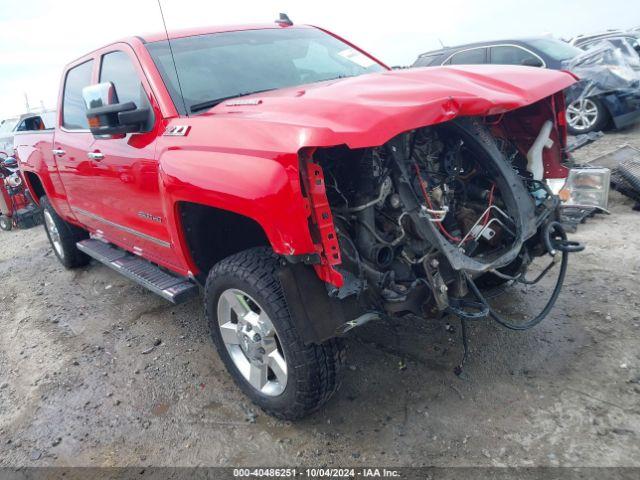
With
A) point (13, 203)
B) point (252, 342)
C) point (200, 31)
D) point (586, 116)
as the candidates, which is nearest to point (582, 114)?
point (586, 116)

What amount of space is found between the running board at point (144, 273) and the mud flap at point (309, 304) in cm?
114

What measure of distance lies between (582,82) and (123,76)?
7095 millimetres

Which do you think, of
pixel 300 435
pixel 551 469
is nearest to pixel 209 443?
pixel 300 435

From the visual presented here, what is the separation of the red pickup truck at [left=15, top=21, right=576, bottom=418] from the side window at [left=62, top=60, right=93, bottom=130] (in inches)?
20.5

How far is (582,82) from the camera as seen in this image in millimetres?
7613

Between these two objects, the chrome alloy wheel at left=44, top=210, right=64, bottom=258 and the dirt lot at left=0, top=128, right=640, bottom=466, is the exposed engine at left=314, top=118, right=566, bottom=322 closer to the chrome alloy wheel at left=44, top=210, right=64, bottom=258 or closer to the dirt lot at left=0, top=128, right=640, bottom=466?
the dirt lot at left=0, top=128, right=640, bottom=466

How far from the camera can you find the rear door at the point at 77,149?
3.84m

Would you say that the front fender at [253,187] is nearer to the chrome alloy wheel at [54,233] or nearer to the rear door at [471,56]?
the chrome alloy wheel at [54,233]

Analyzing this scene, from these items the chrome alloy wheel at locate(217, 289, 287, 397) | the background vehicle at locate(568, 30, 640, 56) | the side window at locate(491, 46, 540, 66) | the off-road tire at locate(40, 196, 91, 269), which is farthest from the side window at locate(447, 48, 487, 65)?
the chrome alloy wheel at locate(217, 289, 287, 397)

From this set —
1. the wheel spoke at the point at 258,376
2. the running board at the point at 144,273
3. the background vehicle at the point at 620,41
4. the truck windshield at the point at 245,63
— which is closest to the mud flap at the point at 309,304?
the wheel spoke at the point at 258,376

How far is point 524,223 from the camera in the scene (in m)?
2.59

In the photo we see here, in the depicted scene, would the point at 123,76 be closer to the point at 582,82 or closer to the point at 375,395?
the point at 375,395

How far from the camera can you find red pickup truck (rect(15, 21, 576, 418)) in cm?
208

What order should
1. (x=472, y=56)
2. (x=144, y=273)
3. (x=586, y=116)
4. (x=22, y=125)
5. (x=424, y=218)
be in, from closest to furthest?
1. (x=424, y=218)
2. (x=144, y=273)
3. (x=22, y=125)
4. (x=586, y=116)
5. (x=472, y=56)
